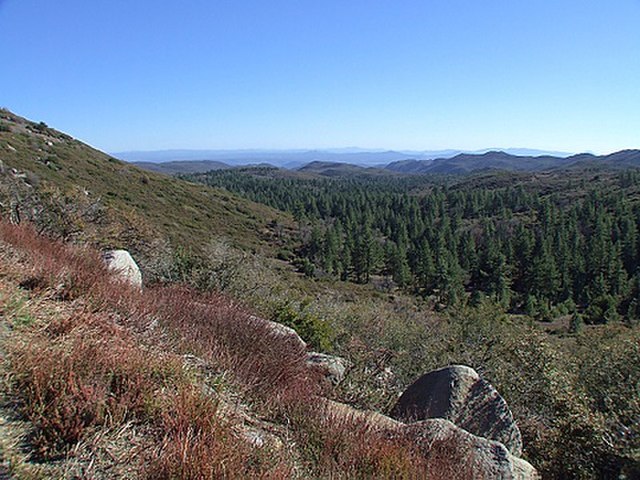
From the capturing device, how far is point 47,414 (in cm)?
310

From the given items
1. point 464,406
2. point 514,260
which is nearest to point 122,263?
point 464,406

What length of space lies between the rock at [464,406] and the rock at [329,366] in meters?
1.25

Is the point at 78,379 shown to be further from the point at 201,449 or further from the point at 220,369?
the point at 220,369

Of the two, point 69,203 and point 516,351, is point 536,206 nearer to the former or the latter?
point 516,351

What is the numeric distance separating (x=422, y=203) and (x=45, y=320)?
119 m

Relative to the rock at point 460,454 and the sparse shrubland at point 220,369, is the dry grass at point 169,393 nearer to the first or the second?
the sparse shrubland at point 220,369

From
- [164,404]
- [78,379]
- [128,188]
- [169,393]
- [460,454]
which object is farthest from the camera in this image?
[128,188]

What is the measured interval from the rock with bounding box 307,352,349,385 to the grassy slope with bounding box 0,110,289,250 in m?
25.4

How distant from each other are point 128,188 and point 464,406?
48.4m

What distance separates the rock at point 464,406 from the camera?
7.51 meters

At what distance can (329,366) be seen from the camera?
798 centimetres

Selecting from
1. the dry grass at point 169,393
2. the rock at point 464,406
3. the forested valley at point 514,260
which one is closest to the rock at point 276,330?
the dry grass at point 169,393

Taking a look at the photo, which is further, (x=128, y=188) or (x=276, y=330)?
(x=128, y=188)

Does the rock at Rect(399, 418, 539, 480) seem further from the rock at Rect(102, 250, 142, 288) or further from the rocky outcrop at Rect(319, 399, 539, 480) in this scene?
the rock at Rect(102, 250, 142, 288)
